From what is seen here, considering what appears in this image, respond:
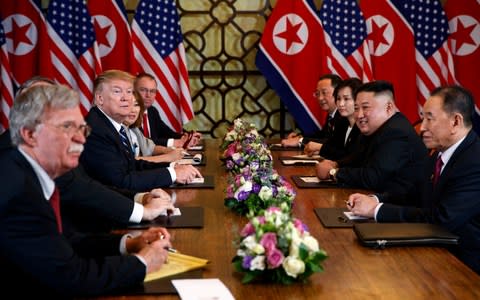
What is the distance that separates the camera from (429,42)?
736cm

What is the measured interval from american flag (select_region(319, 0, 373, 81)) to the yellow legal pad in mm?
5187

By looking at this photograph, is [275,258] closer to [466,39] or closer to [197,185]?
[197,185]

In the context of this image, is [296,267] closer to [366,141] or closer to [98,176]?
[98,176]

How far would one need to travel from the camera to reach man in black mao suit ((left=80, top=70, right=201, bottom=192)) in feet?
12.6

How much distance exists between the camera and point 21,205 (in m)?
1.87

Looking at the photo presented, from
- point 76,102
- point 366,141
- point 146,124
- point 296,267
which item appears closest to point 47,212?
point 76,102

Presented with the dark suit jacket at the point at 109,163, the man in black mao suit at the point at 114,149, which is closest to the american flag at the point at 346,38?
the man in black mao suit at the point at 114,149

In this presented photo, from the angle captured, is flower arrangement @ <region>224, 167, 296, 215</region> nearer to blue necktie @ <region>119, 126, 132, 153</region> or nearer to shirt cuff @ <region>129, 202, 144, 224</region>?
shirt cuff @ <region>129, 202, 144, 224</region>

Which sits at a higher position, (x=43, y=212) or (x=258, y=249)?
(x=43, y=212)

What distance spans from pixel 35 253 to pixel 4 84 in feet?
17.5

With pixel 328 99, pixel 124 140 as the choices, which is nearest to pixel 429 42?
pixel 328 99

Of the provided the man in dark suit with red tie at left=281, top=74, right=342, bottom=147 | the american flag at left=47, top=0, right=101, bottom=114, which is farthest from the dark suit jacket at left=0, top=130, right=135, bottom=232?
the american flag at left=47, top=0, right=101, bottom=114

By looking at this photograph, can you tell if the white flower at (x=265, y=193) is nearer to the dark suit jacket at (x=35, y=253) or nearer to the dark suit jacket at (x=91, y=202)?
the dark suit jacket at (x=91, y=202)

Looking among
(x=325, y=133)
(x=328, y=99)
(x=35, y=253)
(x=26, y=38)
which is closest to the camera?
(x=35, y=253)
